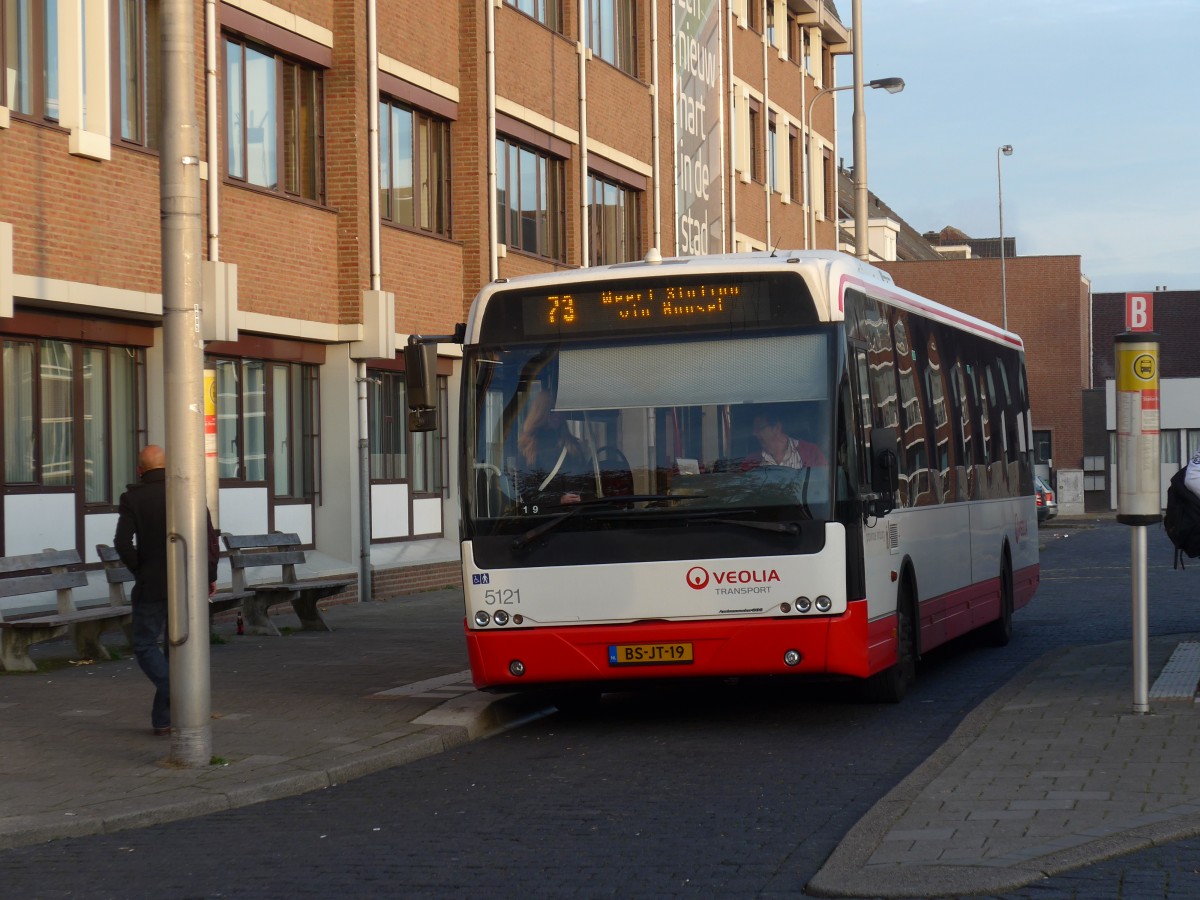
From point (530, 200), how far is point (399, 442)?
17.6 feet

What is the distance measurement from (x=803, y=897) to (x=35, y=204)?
12.1 meters

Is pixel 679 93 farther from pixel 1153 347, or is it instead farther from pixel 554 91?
pixel 1153 347

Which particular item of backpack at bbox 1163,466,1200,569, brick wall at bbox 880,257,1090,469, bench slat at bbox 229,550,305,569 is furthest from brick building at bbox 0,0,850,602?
brick wall at bbox 880,257,1090,469

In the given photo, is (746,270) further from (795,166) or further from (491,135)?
(795,166)

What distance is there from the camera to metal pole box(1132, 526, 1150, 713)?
10523 mm

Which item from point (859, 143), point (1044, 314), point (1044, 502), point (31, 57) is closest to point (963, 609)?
point (31, 57)

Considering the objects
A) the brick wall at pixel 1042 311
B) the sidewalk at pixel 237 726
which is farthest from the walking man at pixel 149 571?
the brick wall at pixel 1042 311

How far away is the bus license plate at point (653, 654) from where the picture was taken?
37.0 feet

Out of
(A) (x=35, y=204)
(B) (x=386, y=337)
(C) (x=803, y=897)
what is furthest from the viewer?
(B) (x=386, y=337)

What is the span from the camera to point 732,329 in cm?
1153

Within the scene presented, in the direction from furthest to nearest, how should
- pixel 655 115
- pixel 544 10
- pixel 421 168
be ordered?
pixel 655 115 → pixel 544 10 → pixel 421 168

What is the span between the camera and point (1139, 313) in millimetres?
10875

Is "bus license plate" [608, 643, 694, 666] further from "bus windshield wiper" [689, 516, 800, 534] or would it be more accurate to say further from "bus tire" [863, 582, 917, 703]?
"bus tire" [863, 582, 917, 703]

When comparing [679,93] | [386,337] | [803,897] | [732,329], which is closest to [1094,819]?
[803,897]
